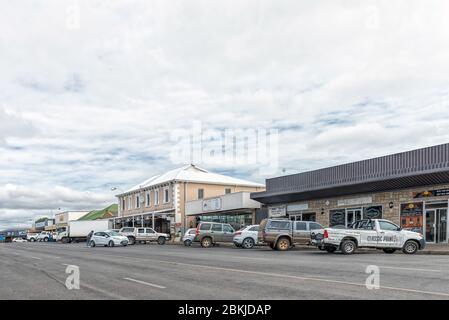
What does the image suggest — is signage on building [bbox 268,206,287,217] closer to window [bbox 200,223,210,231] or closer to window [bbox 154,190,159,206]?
window [bbox 200,223,210,231]

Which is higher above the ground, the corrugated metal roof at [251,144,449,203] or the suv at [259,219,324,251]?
the corrugated metal roof at [251,144,449,203]

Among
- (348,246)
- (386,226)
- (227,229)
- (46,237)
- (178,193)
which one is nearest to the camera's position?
(348,246)

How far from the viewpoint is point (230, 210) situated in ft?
162

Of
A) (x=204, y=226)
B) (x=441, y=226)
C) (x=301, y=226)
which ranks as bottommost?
(x=204, y=226)

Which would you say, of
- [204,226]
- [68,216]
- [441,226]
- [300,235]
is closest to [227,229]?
[204,226]

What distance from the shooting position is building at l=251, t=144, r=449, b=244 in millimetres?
27438

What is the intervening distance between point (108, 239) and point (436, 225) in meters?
28.2

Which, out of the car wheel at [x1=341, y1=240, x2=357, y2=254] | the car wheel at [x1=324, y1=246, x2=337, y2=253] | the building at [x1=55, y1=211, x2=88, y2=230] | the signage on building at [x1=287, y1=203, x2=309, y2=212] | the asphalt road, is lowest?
the building at [x1=55, y1=211, x2=88, y2=230]

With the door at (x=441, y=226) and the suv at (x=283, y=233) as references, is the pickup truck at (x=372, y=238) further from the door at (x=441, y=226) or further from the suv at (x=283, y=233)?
the suv at (x=283, y=233)

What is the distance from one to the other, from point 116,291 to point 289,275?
4670 mm

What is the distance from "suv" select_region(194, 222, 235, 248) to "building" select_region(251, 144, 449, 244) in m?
6.04

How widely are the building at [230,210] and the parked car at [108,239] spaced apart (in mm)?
10198

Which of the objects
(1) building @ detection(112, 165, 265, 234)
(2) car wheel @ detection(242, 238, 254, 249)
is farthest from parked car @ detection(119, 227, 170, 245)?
(2) car wheel @ detection(242, 238, 254, 249)

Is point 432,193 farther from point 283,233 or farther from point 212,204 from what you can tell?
point 212,204
